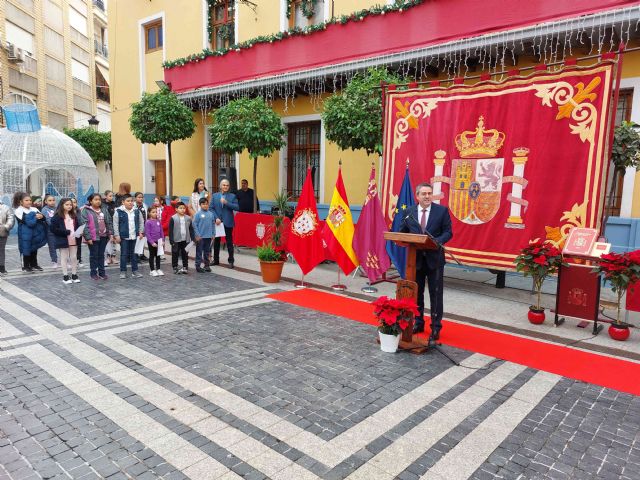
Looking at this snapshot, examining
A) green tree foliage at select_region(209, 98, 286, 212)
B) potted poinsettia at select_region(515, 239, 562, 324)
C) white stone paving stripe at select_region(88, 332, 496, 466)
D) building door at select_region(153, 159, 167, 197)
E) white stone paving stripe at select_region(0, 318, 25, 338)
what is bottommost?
white stone paving stripe at select_region(88, 332, 496, 466)

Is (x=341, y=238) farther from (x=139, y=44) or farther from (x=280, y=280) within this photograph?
(x=139, y=44)

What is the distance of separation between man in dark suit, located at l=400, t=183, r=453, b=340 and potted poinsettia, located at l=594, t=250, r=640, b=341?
7.29 ft

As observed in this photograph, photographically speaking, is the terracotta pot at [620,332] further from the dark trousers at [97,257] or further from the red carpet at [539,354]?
the dark trousers at [97,257]

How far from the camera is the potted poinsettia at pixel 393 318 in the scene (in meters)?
5.36

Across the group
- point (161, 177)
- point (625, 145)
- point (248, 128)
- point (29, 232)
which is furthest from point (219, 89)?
point (625, 145)

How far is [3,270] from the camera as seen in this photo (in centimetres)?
988

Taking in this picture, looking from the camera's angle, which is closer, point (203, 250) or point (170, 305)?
point (170, 305)

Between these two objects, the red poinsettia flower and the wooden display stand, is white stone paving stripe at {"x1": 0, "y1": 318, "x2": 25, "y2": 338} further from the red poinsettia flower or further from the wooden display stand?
the red poinsettia flower

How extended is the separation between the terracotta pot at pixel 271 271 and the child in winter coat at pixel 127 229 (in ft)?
9.04

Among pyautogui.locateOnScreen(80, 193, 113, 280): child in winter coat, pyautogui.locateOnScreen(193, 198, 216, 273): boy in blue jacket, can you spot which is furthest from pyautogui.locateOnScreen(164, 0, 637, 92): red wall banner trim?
pyautogui.locateOnScreen(80, 193, 113, 280): child in winter coat

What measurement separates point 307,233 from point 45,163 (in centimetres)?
1450

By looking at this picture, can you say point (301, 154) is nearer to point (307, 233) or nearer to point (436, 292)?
point (307, 233)

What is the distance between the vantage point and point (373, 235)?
28.3ft

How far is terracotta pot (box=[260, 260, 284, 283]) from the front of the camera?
9.30 m
